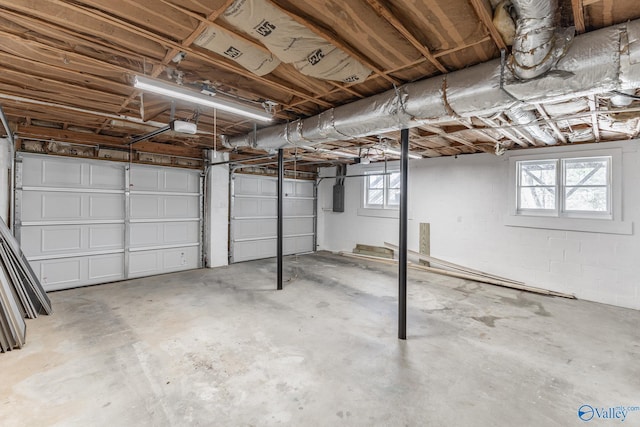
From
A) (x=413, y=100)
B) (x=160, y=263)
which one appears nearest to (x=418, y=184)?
(x=413, y=100)

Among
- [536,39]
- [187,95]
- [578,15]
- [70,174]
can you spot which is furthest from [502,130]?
[70,174]

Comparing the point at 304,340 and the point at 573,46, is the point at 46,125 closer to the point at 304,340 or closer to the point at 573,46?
the point at 304,340

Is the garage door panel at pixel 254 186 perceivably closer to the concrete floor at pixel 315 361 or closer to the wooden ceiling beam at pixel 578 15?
the concrete floor at pixel 315 361

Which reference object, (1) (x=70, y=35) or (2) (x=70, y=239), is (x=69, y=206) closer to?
(2) (x=70, y=239)

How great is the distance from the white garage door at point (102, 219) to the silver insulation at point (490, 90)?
3.77 metres

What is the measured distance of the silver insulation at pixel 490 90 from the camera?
1844 mm

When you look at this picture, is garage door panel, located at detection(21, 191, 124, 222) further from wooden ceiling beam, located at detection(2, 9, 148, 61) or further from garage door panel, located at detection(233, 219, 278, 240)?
wooden ceiling beam, located at detection(2, 9, 148, 61)

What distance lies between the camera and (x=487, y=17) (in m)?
1.88

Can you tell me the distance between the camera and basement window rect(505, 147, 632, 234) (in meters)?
4.54

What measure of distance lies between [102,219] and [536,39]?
648cm

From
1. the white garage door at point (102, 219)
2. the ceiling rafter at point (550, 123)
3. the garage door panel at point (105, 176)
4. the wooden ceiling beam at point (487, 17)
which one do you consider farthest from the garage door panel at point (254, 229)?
the wooden ceiling beam at point (487, 17)

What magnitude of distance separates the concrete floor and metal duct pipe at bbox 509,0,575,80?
2.45 metres

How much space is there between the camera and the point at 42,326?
3.43 meters

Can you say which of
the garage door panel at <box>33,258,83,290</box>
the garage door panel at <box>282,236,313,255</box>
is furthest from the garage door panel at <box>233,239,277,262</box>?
the garage door panel at <box>33,258,83,290</box>
